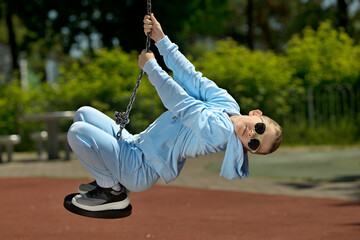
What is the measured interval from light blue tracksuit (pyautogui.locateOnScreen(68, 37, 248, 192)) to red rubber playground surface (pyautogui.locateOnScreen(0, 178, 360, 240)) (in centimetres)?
305

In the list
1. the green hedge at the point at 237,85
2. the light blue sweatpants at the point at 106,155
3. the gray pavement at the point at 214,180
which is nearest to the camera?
the light blue sweatpants at the point at 106,155

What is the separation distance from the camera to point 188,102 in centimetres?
398

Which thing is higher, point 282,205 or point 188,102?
point 188,102

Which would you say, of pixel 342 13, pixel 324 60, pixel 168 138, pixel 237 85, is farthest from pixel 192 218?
pixel 342 13

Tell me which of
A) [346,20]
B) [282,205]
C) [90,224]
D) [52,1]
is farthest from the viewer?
[346,20]

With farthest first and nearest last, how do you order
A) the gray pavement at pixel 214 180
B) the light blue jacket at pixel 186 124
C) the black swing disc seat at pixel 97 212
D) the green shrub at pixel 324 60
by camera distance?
the green shrub at pixel 324 60, the gray pavement at pixel 214 180, the black swing disc seat at pixel 97 212, the light blue jacket at pixel 186 124

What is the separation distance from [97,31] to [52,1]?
2091 millimetres

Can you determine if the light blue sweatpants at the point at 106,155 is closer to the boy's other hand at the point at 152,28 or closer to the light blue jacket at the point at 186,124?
the light blue jacket at the point at 186,124

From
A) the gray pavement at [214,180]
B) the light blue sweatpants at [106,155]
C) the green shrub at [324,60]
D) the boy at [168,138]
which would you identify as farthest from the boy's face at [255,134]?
the green shrub at [324,60]

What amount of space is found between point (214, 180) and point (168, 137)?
24.1 ft

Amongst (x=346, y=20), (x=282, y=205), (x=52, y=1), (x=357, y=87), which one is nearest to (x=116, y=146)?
(x=282, y=205)

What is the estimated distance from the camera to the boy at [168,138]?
3.99 metres

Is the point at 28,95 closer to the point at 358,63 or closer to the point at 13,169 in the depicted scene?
the point at 13,169

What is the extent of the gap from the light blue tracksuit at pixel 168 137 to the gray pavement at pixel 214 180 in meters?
5.62
